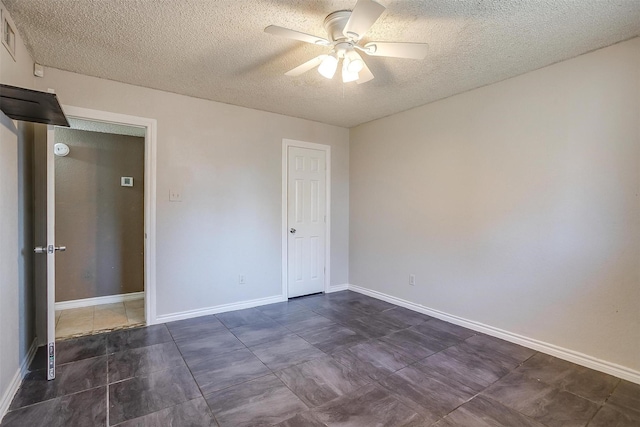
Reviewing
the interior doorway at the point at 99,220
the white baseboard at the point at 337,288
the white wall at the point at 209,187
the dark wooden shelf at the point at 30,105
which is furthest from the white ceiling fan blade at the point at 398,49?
the white baseboard at the point at 337,288

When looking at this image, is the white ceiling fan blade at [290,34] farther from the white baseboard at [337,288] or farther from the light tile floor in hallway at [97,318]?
the white baseboard at [337,288]

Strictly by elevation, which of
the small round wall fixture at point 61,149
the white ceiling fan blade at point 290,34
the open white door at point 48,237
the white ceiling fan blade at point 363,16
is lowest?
the open white door at point 48,237

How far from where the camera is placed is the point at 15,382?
2.09 meters

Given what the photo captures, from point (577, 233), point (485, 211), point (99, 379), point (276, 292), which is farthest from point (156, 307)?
point (577, 233)

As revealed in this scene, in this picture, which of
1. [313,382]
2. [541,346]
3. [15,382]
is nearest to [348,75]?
[313,382]

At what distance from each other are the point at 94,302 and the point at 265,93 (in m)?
3.50

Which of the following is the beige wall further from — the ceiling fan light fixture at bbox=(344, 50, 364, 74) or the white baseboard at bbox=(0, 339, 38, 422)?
the ceiling fan light fixture at bbox=(344, 50, 364, 74)

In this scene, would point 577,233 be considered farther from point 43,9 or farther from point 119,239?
point 119,239

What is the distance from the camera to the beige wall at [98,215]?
13.0ft

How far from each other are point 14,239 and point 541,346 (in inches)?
164

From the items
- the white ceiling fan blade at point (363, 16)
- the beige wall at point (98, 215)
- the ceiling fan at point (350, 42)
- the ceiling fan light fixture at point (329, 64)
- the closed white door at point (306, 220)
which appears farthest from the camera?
the closed white door at point (306, 220)

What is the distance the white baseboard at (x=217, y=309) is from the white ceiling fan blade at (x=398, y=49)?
122 inches

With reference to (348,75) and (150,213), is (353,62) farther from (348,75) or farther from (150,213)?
(150,213)

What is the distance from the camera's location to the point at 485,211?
3.11 meters
